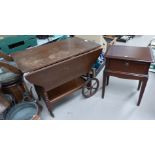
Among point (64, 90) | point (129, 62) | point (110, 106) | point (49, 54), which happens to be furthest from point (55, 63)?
point (110, 106)

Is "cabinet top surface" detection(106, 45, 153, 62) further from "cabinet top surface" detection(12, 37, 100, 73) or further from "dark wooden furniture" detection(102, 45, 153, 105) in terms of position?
"cabinet top surface" detection(12, 37, 100, 73)

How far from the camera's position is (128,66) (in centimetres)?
157

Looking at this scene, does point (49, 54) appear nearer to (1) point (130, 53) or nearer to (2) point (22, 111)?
(2) point (22, 111)

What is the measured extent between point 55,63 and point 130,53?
0.86m

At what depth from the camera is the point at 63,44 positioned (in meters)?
1.76

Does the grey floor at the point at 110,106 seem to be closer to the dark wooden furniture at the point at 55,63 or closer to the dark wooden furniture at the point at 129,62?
the dark wooden furniture at the point at 55,63

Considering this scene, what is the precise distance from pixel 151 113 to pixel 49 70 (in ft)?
4.50

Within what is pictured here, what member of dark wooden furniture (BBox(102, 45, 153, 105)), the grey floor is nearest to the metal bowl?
the grey floor

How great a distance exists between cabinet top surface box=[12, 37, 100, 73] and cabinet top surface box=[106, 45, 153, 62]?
8.7 inches

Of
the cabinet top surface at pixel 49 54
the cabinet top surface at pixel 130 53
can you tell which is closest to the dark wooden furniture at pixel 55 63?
the cabinet top surface at pixel 49 54

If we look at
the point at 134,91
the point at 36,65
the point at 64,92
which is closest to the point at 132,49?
the point at 134,91

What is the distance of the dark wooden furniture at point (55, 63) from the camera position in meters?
1.34

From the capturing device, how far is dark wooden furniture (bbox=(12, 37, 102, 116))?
1342 mm

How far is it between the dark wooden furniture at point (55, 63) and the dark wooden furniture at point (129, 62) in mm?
204
